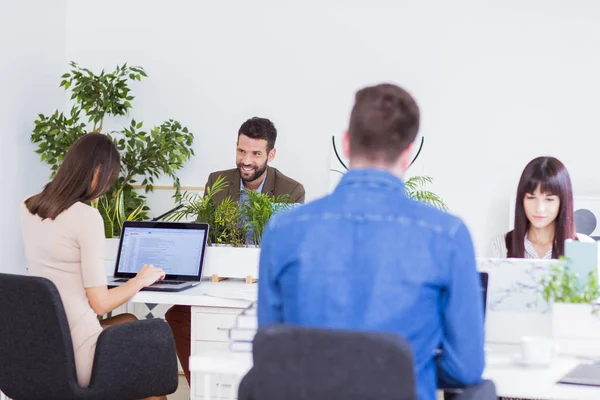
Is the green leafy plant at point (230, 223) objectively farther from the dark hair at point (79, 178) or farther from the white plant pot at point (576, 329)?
the white plant pot at point (576, 329)

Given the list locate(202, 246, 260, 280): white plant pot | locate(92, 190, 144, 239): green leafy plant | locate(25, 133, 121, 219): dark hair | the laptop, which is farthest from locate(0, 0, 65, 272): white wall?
locate(25, 133, 121, 219): dark hair

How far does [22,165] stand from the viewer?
5645mm

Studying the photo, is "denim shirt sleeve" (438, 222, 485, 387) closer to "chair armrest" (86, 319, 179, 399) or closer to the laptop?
"chair armrest" (86, 319, 179, 399)

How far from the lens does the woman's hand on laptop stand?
3393 millimetres

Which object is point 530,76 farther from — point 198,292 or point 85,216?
point 85,216

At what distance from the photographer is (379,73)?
5.79 m

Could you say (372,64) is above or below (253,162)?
above

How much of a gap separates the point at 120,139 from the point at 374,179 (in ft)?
14.3

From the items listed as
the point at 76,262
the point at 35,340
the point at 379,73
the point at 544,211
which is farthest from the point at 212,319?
the point at 379,73

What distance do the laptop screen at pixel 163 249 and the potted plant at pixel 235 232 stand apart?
0.08m

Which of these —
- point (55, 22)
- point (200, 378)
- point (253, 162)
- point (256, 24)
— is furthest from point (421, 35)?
point (200, 378)

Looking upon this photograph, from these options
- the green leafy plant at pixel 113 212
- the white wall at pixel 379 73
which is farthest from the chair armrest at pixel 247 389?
the white wall at pixel 379 73

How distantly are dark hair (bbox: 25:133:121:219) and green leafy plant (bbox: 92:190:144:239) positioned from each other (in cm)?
168

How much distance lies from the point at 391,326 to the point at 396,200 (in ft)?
0.84
